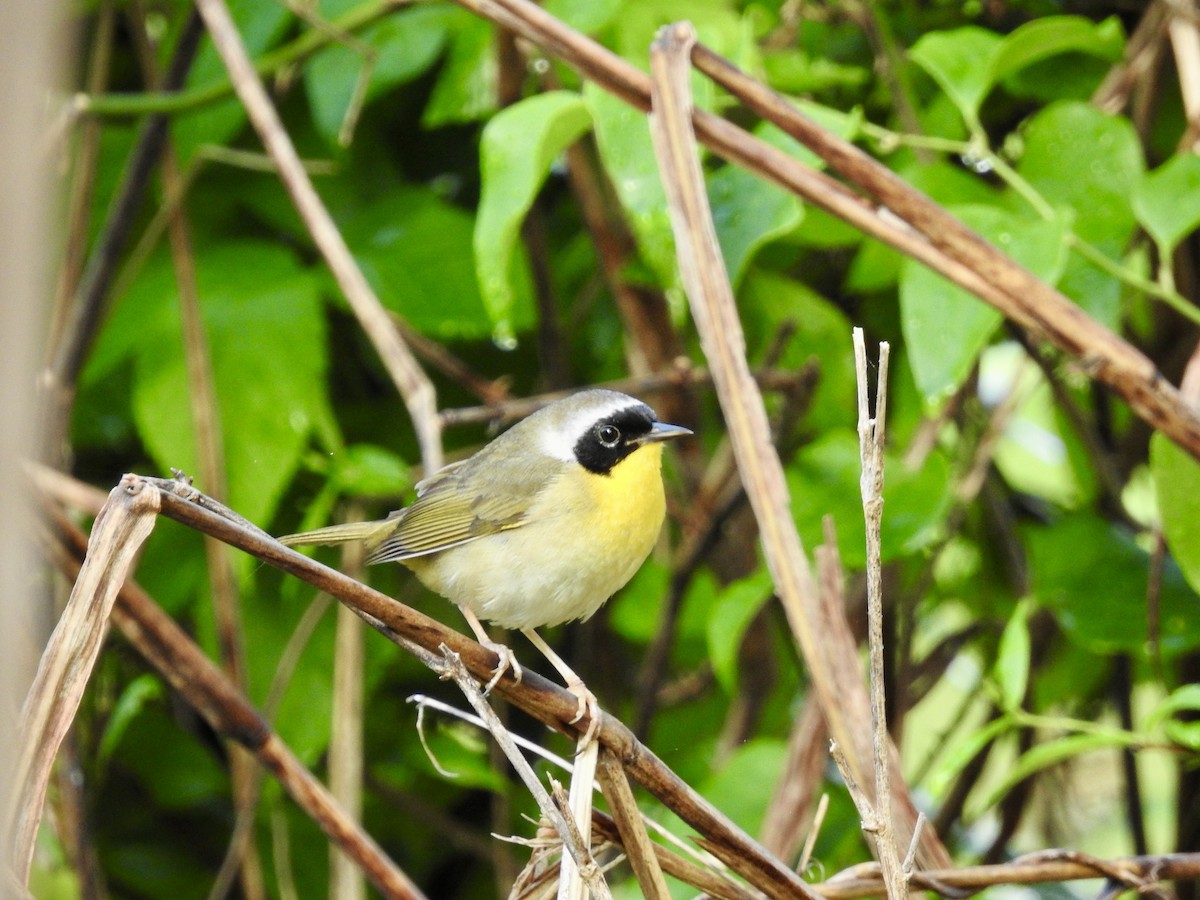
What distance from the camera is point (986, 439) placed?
329cm

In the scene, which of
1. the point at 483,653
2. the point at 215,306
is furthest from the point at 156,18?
the point at 483,653

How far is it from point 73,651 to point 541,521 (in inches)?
64.4

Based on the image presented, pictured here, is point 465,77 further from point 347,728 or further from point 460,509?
point 347,728

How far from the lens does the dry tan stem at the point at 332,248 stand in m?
2.79

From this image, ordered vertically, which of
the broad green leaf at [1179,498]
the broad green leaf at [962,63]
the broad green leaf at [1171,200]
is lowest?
the broad green leaf at [1179,498]

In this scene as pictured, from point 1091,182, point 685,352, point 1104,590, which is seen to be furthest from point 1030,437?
point 1091,182

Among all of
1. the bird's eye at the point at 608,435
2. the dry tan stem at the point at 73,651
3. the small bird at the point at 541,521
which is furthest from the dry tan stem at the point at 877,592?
the bird's eye at the point at 608,435

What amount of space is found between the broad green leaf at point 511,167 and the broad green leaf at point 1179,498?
121 cm

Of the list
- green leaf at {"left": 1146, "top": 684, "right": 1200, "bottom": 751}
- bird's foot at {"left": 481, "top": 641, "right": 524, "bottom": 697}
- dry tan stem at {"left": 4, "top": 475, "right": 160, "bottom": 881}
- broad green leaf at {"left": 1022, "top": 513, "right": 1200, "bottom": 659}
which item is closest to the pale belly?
bird's foot at {"left": 481, "top": 641, "right": 524, "bottom": 697}

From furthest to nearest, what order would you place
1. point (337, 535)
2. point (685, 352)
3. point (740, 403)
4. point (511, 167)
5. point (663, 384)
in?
point (685, 352)
point (663, 384)
point (337, 535)
point (511, 167)
point (740, 403)

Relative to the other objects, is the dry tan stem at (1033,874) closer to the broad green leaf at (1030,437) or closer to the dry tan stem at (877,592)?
the dry tan stem at (877,592)

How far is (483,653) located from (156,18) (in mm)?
2921

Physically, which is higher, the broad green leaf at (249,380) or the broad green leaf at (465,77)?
the broad green leaf at (465,77)

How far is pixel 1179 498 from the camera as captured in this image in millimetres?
2393
